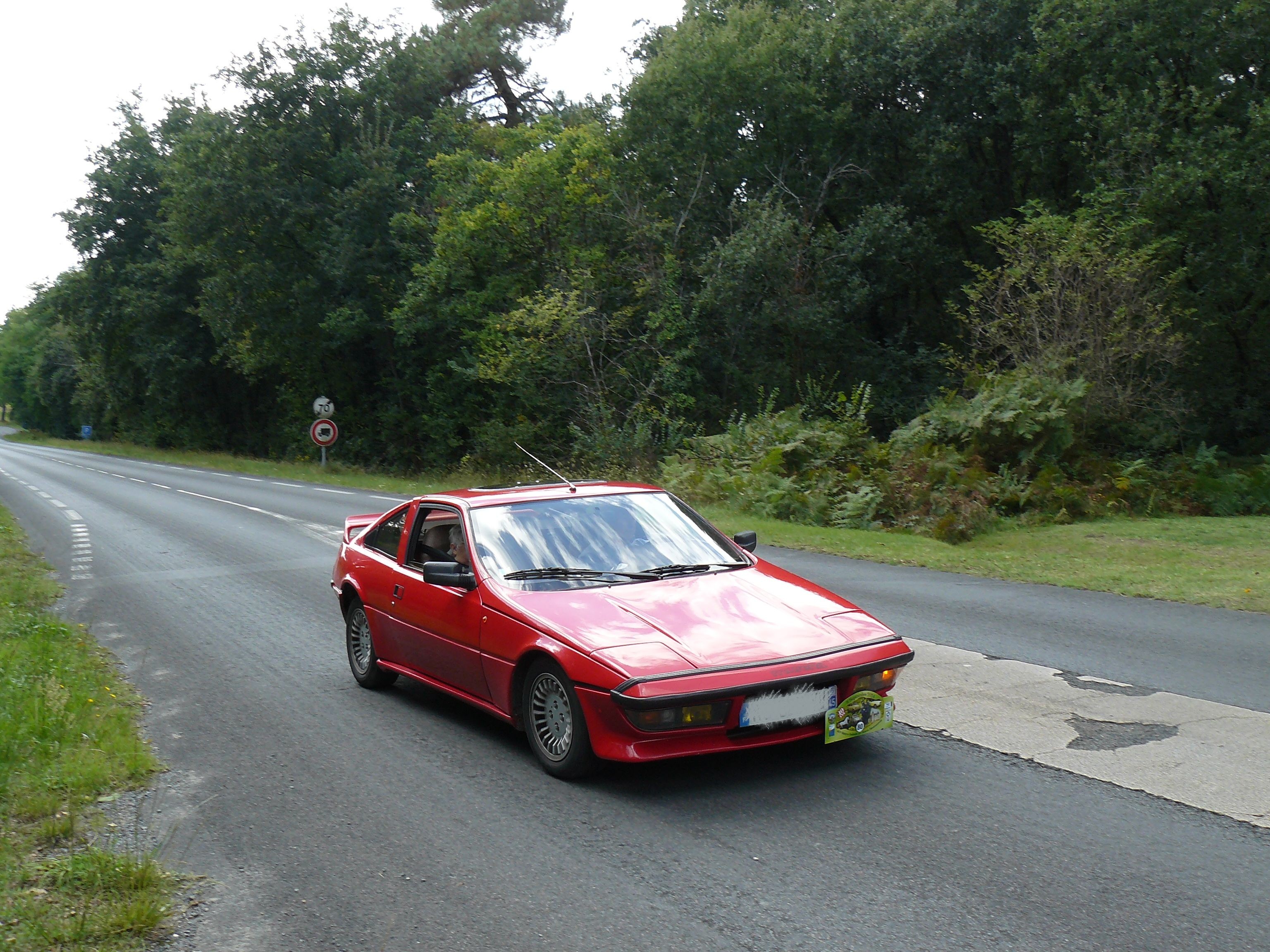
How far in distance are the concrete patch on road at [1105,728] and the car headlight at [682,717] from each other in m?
1.64

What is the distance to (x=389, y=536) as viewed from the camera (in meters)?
8.18

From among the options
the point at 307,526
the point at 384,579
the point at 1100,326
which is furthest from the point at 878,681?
the point at 1100,326

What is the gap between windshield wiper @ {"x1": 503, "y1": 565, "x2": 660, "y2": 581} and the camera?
645cm

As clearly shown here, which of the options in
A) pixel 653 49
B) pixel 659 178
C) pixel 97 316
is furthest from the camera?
pixel 97 316

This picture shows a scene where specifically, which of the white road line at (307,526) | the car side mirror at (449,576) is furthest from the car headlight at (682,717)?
the white road line at (307,526)

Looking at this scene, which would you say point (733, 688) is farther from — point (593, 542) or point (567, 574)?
point (593, 542)

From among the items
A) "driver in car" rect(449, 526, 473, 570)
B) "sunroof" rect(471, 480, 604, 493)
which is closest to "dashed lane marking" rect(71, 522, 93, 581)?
"sunroof" rect(471, 480, 604, 493)

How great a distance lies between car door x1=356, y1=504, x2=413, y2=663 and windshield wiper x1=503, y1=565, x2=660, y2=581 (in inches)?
55.8

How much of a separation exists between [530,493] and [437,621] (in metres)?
0.99

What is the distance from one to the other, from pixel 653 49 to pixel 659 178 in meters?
7.36

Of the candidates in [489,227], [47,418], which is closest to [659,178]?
[489,227]

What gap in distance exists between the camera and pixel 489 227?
35.2m

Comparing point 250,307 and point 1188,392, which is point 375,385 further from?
point 1188,392

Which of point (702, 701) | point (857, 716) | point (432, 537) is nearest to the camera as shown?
point (702, 701)
